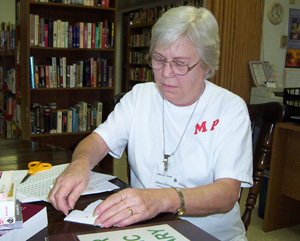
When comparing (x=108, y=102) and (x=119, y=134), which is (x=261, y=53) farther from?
(x=119, y=134)

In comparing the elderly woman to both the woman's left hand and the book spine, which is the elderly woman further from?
the book spine

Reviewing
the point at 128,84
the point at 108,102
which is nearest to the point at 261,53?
the point at 108,102

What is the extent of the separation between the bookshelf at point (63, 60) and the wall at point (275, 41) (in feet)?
5.54

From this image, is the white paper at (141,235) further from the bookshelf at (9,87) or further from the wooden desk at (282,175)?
the bookshelf at (9,87)

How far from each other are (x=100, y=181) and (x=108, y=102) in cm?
234

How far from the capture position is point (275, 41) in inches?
150

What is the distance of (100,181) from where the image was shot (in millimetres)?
1121

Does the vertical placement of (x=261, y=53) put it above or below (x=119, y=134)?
above

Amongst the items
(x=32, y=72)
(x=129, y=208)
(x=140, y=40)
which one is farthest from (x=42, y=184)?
(x=140, y=40)

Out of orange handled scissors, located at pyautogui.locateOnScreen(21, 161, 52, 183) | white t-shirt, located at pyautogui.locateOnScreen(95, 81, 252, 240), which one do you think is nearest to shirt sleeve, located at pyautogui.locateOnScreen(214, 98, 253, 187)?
white t-shirt, located at pyautogui.locateOnScreen(95, 81, 252, 240)

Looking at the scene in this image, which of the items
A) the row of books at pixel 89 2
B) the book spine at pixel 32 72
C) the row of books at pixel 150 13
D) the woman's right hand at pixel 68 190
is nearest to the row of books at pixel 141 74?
the row of books at pixel 150 13

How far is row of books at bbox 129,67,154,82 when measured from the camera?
21.5 ft

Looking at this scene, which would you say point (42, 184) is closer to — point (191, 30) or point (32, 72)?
point (191, 30)

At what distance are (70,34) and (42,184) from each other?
2294 millimetres
